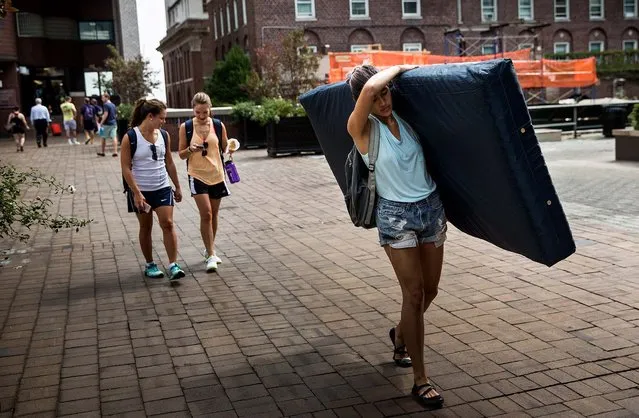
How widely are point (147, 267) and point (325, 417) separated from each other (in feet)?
13.8

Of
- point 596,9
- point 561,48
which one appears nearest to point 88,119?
point 561,48

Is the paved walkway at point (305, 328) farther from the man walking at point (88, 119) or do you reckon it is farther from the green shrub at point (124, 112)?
the man walking at point (88, 119)

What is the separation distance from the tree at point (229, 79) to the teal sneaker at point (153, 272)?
33.9 metres

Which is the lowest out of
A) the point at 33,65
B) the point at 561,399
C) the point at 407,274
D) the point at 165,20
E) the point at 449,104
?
the point at 561,399

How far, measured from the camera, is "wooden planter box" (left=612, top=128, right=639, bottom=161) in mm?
16469

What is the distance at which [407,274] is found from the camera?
15.1ft

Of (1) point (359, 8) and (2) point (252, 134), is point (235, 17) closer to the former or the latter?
(1) point (359, 8)

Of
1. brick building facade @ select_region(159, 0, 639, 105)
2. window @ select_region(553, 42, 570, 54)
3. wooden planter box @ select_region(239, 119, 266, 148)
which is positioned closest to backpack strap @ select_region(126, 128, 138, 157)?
wooden planter box @ select_region(239, 119, 266, 148)

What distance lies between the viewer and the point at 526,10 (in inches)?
2015

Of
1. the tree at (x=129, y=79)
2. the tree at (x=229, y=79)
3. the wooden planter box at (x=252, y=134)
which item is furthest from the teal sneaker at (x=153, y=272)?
the tree at (x=129, y=79)

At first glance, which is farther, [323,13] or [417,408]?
[323,13]

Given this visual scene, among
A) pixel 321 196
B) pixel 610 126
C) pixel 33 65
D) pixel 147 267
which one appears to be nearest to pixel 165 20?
pixel 33 65

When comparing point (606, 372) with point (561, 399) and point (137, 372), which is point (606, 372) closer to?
point (561, 399)

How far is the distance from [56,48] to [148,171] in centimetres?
4382
